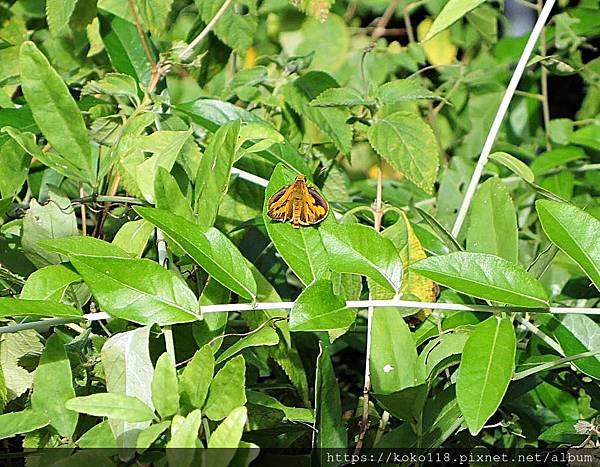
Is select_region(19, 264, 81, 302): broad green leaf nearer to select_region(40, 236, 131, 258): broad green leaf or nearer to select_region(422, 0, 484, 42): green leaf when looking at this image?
select_region(40, 236, 131, 258): broad green leaf

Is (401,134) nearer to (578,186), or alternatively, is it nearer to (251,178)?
(251,178)

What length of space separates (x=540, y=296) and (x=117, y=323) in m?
0.39

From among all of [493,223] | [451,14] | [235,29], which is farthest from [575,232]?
[235,29]

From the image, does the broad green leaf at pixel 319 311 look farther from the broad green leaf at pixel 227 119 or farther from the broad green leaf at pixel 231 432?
the broad green leaf at pixel 227 119

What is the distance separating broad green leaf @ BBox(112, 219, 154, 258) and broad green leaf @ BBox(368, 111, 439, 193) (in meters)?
0.30

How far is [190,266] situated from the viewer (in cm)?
78

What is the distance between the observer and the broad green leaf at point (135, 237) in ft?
2.50

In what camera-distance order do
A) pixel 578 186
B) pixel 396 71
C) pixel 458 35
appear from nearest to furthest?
pixel 578 186 < pixel 396 71 < pixel 458 35

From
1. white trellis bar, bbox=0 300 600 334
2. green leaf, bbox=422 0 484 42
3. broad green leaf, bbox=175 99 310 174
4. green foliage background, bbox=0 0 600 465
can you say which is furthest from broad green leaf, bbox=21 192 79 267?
green leaf, bbox=422 0 484 42

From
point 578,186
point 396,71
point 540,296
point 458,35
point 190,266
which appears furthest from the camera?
point 458,35

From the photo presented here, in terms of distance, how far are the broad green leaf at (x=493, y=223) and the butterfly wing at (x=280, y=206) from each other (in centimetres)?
24

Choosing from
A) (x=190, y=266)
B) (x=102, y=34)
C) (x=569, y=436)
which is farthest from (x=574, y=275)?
(x=102, y=34)

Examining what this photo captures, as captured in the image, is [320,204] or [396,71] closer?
[320,204]

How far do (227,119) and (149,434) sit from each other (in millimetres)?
485
